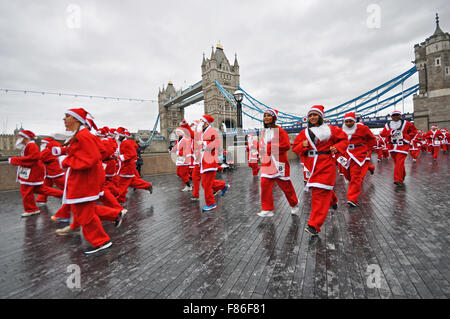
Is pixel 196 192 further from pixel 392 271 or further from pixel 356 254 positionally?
pixel 392 271

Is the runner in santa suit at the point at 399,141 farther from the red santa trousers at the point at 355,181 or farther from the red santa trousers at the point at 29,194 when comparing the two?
the red santa trousers at the point at 29,194

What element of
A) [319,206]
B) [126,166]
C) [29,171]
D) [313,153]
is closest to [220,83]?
[126,166]

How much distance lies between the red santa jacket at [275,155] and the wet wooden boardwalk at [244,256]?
0.80m

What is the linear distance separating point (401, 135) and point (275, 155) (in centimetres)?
463

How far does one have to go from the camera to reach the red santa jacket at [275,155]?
3717 millimetres

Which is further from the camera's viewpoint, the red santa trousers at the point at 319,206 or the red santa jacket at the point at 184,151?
the red santa jacket at the point at 184,151

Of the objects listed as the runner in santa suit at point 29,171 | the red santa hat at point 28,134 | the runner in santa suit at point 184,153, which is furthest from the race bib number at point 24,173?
the runner in santa suit at point 184,153

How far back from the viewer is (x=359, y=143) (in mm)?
4988

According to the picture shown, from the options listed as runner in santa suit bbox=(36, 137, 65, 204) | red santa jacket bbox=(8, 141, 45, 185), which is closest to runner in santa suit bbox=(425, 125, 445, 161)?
runner in santa suit bbox=(36, 137, 65, 204)

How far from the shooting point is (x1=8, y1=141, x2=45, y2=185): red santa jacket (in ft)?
14.9

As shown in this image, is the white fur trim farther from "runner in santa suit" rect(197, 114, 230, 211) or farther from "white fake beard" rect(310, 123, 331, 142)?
"white fake beard" rect(310, 123, 331, 142)
